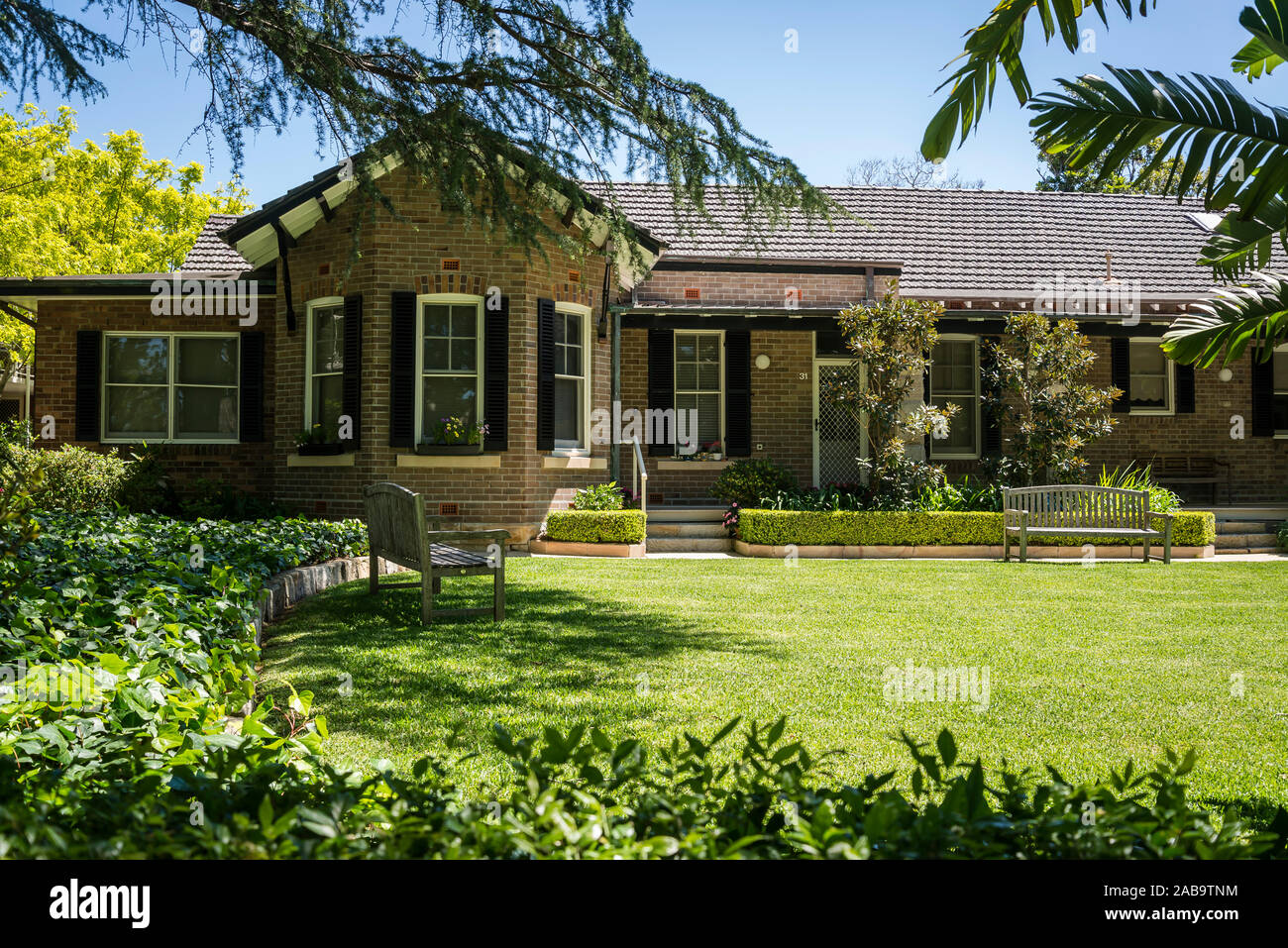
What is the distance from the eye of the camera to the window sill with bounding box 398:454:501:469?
1294 centimetres

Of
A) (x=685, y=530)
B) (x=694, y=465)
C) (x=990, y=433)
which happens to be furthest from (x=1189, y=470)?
(x=685, y=530)

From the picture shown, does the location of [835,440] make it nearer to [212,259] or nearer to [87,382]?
[212,259]

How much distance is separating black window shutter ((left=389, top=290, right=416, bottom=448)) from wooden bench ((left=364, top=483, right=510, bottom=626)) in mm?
4620

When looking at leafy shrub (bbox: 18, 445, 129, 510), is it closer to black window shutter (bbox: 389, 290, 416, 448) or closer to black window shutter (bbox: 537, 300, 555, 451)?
black window shutter (bbox: 389, 290, 416, 448)

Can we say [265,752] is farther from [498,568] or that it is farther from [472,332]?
[472,332]

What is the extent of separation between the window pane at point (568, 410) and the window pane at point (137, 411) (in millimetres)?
6259

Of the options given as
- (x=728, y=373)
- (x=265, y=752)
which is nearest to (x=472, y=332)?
(x=728, y=373)

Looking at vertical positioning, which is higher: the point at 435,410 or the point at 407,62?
the point at 407,62

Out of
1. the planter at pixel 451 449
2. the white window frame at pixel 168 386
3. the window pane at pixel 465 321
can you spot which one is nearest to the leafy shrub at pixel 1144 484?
the planter at pixel 451 449

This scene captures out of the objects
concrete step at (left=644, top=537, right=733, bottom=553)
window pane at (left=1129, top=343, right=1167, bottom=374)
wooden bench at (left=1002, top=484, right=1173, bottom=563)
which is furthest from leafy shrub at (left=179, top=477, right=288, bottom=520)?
window pane at (left=1129, top=343, right=1167, bottom=374)

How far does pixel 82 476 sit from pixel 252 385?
274 cm

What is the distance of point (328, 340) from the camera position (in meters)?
13.7
